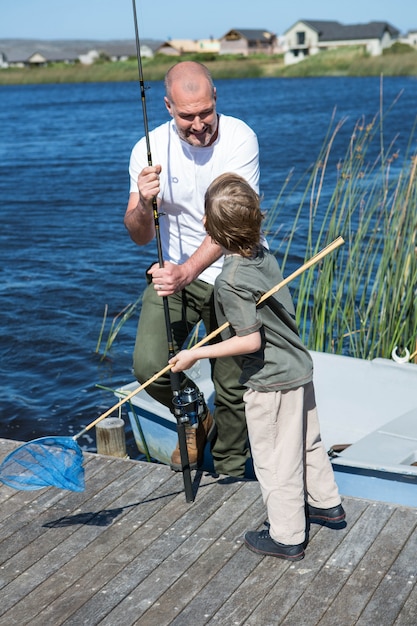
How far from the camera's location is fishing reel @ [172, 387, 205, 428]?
3578 mm

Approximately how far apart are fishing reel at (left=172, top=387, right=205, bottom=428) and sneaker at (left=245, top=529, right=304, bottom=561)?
0.53m

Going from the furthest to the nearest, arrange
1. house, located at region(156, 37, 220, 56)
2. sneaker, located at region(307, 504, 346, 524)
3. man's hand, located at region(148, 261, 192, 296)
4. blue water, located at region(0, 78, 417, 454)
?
house, located at region(156, 37, 220, 56)
blue water, located at region(0, 78, 417, 454)
man's hand, located at region(148, 261, 192, 296)
sneaker, located at region(307, 504, 346, 524)

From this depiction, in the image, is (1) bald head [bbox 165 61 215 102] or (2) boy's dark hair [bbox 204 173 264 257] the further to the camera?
(1) bald head [bbox 165 61 215 102]

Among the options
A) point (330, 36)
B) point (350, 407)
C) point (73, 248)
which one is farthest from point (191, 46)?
point (350, 407)

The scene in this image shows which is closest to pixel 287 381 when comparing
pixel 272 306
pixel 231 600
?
pixel 272 306

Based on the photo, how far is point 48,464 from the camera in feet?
11.4

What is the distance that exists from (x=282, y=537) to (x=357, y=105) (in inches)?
1201

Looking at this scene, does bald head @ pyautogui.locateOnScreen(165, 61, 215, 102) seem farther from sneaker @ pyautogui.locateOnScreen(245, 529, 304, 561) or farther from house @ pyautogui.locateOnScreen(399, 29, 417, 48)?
house @ pyautogui.locateOnScreen(399, 29, 417, 48)

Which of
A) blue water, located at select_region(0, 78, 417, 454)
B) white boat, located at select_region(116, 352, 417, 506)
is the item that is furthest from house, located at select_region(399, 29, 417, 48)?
white boat, located at select_region(116, 352, 417, 506)

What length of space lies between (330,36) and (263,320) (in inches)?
3627

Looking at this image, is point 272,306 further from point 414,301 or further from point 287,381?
point 414,301

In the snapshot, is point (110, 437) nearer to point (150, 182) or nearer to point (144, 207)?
point (144, 207)

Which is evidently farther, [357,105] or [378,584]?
[357,105]

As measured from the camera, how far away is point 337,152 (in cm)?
1922
